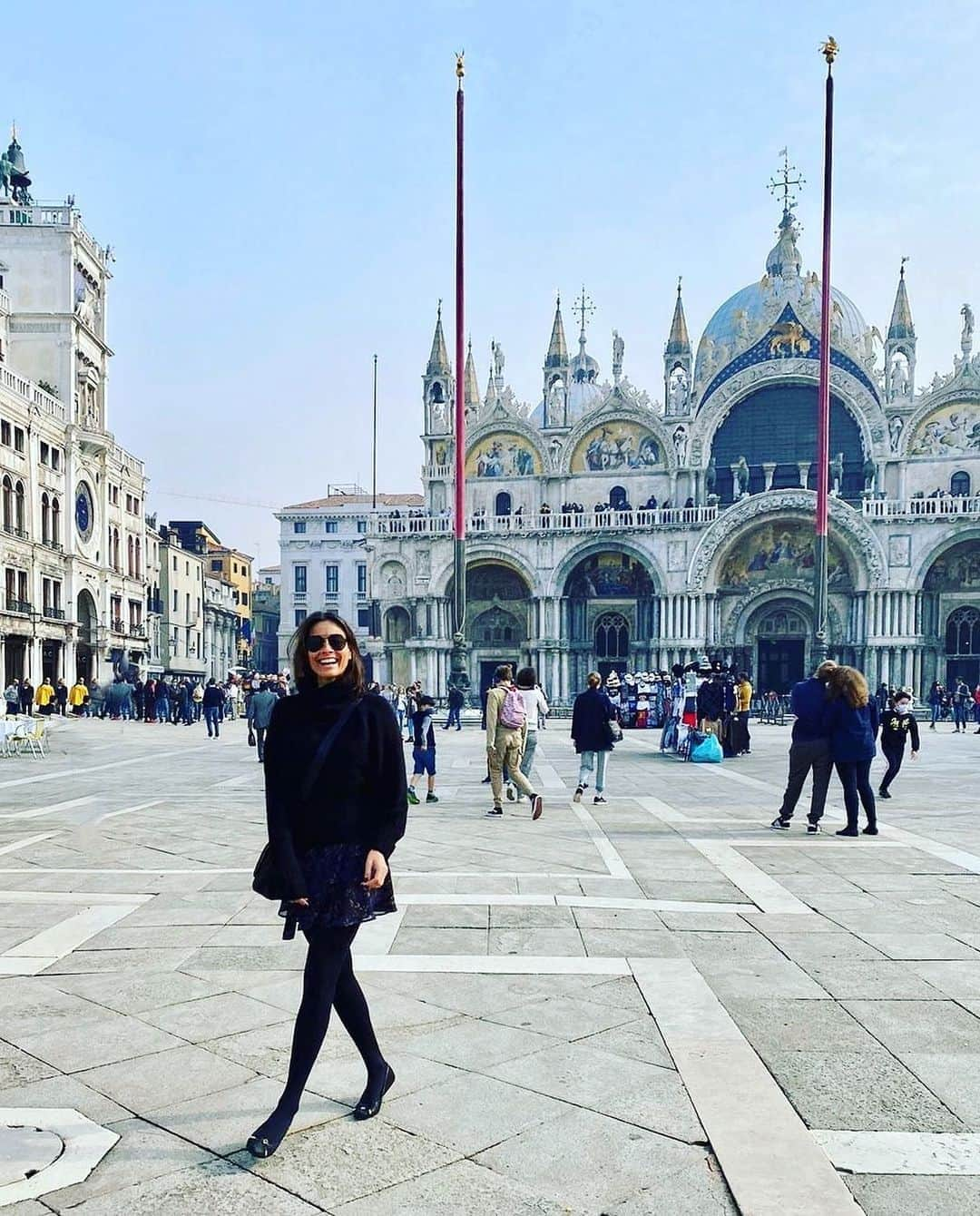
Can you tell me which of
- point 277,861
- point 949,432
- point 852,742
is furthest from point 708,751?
point 949,432

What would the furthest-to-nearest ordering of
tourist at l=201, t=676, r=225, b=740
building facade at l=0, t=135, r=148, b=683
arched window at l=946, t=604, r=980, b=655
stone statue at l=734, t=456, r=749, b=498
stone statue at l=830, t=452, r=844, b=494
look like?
stone statue at l=734, t=456, r=749, b=498, stone statue at l=830, t=452, r=844, b=494, arched window at l=946, t=604, r=980, b=655, building facade at l=0, t=135, r=148, b=683, tourist at l=201, t=676, r=225, b=740

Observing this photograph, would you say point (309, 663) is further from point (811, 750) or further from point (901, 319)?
point (901, 319)

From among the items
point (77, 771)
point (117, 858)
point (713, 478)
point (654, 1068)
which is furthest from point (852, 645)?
point (654, 1068)

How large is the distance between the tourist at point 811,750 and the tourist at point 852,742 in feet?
0.49

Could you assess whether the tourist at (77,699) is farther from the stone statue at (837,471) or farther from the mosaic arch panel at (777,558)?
the stone statue at (837,471)

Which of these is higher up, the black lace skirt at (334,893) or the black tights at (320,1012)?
the black lace skirt at (334,893)

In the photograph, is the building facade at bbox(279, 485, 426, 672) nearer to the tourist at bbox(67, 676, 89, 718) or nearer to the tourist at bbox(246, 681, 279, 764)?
the tourist at bbox(67, 676, 89, 718)

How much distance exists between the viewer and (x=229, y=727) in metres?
34.4

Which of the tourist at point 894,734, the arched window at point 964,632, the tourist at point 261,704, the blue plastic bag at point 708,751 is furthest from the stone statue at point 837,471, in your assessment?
the tourist at point 894,734

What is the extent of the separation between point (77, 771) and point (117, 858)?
9.36 meters

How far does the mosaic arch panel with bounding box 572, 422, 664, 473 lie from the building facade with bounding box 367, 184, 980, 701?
0.31ft

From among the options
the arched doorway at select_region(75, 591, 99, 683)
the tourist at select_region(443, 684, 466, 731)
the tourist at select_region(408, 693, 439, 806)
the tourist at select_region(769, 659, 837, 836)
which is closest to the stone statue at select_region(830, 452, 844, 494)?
the tourist at select_region(443, 684, 466, 731)

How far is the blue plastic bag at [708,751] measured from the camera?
19297 millimetres

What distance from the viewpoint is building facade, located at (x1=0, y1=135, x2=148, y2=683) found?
4012 centimetres
